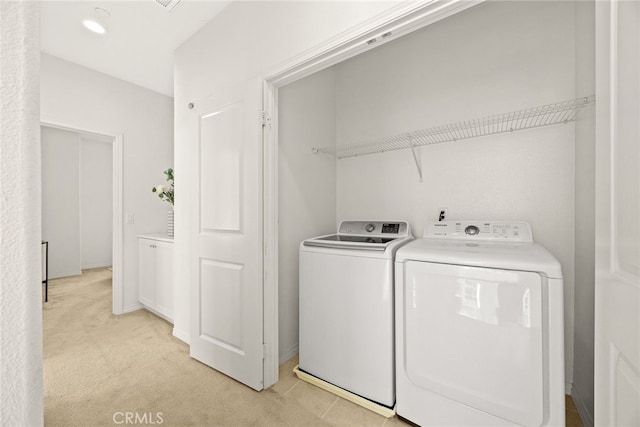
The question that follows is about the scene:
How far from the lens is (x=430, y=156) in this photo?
6.94ft

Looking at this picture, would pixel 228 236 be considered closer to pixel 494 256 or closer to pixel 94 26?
pixel 494 256

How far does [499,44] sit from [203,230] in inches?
97.7

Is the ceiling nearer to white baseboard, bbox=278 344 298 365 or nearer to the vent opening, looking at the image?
the vent opening

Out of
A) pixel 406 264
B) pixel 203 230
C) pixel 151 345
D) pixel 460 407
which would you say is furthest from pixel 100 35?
pixel 460 407

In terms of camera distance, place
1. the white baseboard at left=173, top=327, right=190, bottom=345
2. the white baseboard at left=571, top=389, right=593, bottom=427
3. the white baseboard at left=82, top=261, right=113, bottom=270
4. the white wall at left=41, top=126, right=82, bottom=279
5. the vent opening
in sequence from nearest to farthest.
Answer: the white baseboard at left=571, top=389, right=593, bottom=427 → the vent opening → the white baseboard at left=173, top=327, right=190, bottom=345 → the white wall at left=41, top=126, right=82, bottom=279 → the white baseboard at left=82, top=261, right=113, bottom=270

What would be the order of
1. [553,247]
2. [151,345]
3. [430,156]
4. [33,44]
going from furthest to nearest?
1. [151,345]
2. [430,156]
3. [553,247]
4. [33,44]

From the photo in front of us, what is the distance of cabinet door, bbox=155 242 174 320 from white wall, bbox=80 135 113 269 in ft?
11.9

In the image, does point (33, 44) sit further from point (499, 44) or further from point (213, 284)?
point (499, 44)

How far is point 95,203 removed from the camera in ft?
17.5

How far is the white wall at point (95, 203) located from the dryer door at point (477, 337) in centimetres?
612

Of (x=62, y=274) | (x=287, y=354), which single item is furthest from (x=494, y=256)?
(x=62, y=274)

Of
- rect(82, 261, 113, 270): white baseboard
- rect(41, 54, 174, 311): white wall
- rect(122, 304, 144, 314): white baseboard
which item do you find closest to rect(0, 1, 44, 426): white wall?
rect(41, 54, 174, 311): white wall

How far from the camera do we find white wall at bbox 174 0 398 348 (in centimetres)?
146

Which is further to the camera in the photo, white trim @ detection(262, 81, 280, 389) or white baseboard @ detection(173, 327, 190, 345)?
white baseboard @ detection(173, 327, 190, 345)
